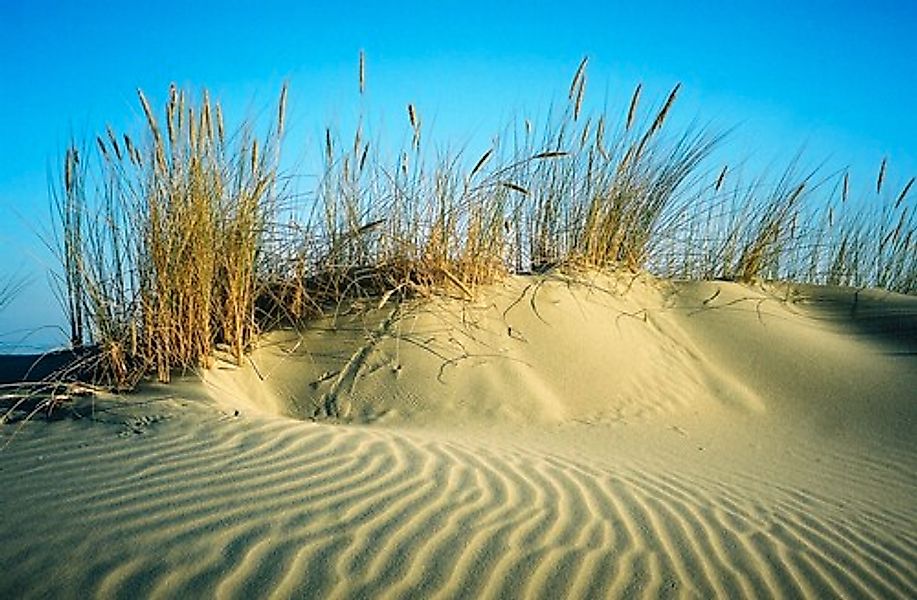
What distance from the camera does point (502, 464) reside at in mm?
3395

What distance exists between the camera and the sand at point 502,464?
2.37 metres

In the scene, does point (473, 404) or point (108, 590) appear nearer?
point (108, 590)

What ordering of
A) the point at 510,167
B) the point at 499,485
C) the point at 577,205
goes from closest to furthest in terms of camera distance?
the point at 499,485, the point at 510,167, the point at 577,205

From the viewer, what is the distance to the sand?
2.37 m

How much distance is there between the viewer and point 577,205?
627 centimetres

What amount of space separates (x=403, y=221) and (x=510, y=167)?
39.4 inches

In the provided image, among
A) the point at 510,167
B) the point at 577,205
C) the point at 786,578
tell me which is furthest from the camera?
the point at 577,205

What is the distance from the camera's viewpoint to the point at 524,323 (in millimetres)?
5445

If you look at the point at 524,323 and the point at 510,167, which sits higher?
the point at 510,167

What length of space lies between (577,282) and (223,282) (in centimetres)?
279

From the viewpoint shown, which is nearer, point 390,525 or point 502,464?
point 390,525

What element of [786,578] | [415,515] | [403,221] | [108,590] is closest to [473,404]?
[403,221]

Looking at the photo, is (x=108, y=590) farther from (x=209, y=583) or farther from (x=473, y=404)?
(x=473, y=404)

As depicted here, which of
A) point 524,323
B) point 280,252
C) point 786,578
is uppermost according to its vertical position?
point 280,252
